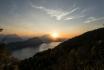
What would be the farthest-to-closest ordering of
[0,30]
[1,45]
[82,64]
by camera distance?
[0,30]
[1,45]
[82,64]

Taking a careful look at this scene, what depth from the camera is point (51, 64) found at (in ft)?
183

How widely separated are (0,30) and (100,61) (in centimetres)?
3015

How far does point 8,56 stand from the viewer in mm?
46438

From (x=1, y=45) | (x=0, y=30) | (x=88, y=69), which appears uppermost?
Answer: (x=0, y=30)

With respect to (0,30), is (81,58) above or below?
below

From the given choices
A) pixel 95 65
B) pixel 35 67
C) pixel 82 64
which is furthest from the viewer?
pixel 35 67

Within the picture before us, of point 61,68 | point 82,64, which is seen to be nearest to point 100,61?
point 82,64

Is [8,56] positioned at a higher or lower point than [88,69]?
higher

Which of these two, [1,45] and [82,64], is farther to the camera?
[1,45]

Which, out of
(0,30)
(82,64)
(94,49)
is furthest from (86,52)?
(0,30)

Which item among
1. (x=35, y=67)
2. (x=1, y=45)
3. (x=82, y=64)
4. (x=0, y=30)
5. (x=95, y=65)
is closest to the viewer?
(x=95, y=65)

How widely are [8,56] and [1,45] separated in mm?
3295

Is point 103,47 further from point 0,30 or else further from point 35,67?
point 0,30

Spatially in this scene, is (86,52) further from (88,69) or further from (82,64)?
(88,69)
